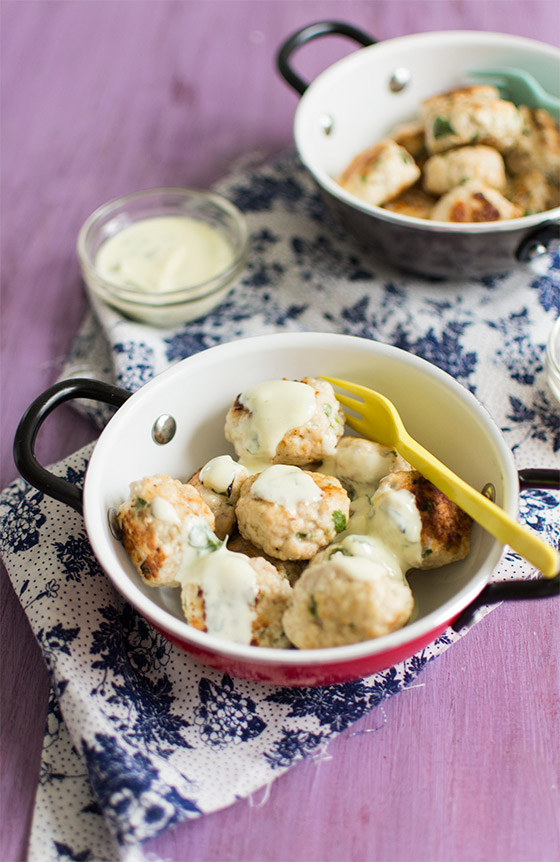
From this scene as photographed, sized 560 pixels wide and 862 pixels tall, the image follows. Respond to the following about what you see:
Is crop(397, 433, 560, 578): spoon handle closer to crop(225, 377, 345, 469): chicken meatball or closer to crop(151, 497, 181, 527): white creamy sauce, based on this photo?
crop(225, 377, 345, 469): chicken meatball

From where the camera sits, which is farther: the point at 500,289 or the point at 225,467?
the point at 500,289

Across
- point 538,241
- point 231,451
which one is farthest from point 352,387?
point 538,241

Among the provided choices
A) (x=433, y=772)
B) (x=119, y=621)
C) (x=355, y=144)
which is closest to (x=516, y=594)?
(x=433, y=772)

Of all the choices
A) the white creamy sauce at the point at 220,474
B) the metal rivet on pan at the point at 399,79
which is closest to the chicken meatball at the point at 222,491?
the white creamy sauce at the point at 220,474

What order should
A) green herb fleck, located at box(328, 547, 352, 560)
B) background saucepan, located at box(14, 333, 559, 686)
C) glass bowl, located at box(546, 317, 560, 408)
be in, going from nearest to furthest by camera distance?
background saucepan, located at box(14, 333, 559, 686) → green herb fleck, located at box(328, 547, 352, 560) → glass bowl, located at box(546, 317, 560, 408)

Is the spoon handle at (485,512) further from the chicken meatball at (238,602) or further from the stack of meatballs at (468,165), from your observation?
the stack of meatballs at (468,165)

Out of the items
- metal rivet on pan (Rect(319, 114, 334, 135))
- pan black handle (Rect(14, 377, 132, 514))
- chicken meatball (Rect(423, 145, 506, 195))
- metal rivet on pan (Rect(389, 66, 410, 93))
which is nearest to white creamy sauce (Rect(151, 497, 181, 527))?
pan black handle (Rect(14, 377, 132, 514))

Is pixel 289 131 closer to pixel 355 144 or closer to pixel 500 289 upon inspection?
pixel 355 144
